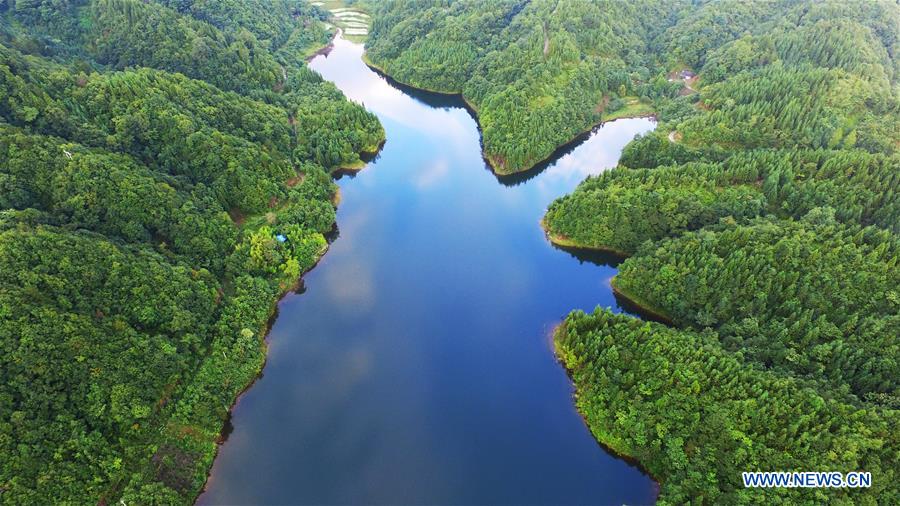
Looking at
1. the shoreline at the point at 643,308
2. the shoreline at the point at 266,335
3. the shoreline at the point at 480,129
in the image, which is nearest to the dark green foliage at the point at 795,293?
the shoreline at the point at 643,308

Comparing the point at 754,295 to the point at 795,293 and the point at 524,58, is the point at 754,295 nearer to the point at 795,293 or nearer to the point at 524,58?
the point at 795,293

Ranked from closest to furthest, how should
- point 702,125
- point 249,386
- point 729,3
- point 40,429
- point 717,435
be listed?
point 40,429
point 717,435
point 249,386
point 702,125
point 729,3

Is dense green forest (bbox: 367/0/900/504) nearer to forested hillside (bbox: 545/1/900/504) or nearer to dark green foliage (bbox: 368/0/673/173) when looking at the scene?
forested hillside (bbox: 545/1/900/504)

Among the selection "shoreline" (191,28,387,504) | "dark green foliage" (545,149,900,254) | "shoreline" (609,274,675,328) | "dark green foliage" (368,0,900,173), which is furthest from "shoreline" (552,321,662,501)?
"dark green foliage" (368,0,900,173)

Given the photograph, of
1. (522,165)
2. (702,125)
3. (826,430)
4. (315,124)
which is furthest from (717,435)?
(315,124)

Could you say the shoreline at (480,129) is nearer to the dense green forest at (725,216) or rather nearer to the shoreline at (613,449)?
the dense green forest at (725,216)

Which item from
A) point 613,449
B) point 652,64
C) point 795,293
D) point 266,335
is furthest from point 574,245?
point 652,64

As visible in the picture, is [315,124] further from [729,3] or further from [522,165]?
[729,3]
